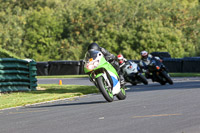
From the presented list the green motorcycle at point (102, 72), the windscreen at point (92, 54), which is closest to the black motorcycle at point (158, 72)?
the green motorcycle at point (102, 72)

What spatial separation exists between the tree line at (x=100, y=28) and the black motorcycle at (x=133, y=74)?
127 feet

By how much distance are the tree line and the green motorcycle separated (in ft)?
156

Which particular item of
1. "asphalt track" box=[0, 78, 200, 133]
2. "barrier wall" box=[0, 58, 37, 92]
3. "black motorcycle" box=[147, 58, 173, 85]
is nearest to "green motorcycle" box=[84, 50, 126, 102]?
"asphalt track" box=[0, 78, 200, 133]

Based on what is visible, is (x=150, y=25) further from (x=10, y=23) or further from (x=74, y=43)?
(x=10, y=23)

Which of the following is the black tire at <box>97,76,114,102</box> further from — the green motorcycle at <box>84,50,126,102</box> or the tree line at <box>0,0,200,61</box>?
the tree line at <box>0,0,200,61</box>

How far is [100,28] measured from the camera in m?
66.9

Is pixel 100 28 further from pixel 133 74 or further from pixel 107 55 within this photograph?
pixel 107 55

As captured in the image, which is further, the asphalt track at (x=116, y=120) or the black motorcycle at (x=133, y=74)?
the black motorcycle at (x=133, y=74)

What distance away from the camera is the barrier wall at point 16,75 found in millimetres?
18109

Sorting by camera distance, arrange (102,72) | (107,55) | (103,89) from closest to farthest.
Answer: (103,89) < (102,72) < (107,55)

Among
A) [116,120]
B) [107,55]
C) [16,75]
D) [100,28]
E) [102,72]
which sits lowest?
[100,28]

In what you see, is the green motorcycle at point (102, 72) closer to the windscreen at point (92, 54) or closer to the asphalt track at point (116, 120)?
the windscreen at point (92, 54)

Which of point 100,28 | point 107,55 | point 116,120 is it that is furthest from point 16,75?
point 100,28

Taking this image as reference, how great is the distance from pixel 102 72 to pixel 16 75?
22.3 feet
